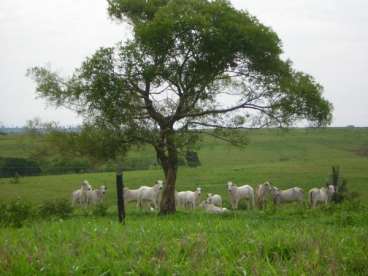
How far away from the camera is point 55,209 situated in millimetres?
17641

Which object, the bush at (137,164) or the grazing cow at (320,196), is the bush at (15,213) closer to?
the grazing cow at (320,196)

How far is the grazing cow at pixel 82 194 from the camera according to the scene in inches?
1015

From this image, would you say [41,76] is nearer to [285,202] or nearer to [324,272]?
[285,202]

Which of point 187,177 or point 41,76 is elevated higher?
point 41,76

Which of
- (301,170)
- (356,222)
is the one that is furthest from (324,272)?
(301,170)

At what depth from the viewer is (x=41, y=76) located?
2106 centimetres

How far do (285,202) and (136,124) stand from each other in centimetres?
963

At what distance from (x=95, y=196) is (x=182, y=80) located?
27.2ft

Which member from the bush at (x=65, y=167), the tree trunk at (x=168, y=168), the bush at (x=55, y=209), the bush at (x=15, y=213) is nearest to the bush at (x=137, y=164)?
the bush at (x=65, y=167)

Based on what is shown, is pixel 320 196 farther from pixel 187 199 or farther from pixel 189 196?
pixel 187 199

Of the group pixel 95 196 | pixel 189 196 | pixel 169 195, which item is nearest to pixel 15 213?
pixel 169 195

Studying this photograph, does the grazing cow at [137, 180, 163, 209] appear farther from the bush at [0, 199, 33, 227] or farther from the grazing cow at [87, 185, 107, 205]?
the bush at [0, 199, 33, 227]

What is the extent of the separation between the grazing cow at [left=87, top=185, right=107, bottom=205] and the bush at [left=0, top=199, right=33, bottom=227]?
9.91 meters

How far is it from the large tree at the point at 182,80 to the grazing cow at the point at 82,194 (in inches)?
226
